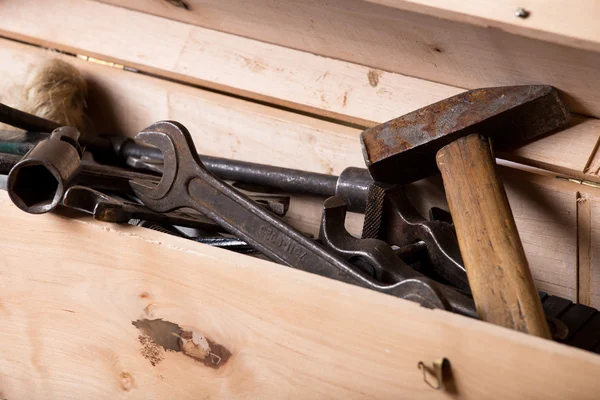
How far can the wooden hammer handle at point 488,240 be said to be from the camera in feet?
2.74

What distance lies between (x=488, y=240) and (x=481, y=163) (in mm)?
140

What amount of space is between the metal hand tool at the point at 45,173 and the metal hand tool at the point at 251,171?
0.78ft

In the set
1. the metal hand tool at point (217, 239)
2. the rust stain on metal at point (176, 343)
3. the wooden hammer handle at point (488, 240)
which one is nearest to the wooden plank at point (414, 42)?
the wooden hammer handle at point (488, 240)

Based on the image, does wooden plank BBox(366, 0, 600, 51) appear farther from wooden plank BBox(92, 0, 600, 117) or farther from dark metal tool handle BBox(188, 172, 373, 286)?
dark metal tool handle BBox(188, 172, 373, 286)

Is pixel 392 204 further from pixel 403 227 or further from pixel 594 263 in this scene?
pixel 594 263

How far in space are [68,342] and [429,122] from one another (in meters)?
0.61

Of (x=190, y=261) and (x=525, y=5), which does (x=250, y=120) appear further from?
(x=525, y=5)

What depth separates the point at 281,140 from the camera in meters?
1.33

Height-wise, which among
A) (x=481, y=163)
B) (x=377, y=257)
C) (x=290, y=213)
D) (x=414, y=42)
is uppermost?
(x=414, y=42)

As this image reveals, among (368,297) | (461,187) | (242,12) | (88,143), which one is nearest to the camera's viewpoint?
(368,297)

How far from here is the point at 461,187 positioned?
1.00 metres

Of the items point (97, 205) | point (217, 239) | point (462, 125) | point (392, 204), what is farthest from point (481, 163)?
point (97, 205)

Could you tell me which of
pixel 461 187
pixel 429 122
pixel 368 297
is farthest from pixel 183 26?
pixel 368 297

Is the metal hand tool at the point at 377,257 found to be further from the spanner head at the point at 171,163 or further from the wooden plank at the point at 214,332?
the spanner head at the point at 171,163
